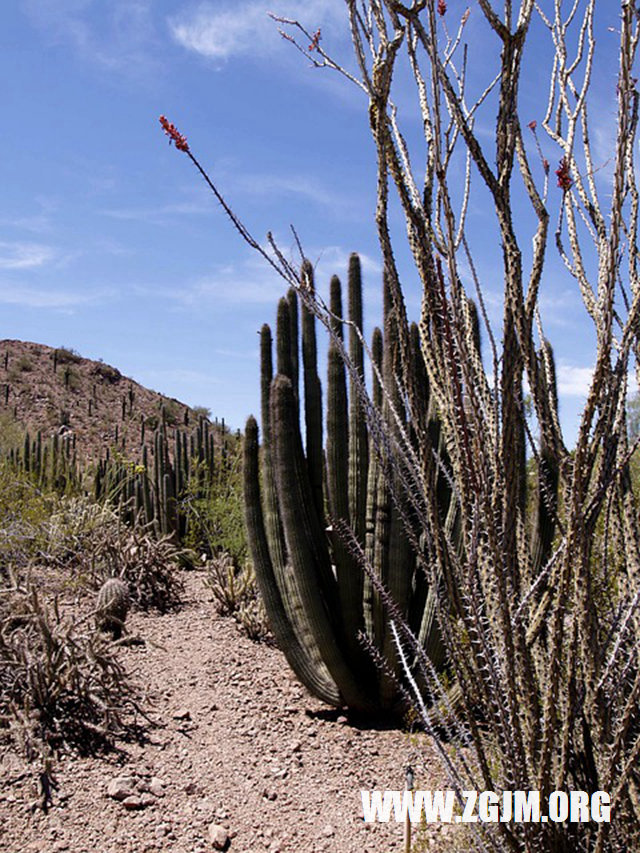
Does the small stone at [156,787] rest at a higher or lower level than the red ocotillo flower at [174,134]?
lower

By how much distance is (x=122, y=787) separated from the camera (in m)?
4.50

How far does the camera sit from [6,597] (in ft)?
22.4

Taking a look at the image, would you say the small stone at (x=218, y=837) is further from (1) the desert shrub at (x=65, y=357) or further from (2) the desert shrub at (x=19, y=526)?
(1) the desert shrub at (x=65, y=357)

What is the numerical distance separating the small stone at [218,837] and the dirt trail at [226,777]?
15 millimetres

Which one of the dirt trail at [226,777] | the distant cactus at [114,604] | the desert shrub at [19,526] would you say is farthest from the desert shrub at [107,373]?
the dirt trail at [226,777]

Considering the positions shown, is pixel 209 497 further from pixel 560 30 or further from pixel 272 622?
pixel 560 30

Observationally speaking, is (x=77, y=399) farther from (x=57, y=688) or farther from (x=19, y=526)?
(x=57, y=688)

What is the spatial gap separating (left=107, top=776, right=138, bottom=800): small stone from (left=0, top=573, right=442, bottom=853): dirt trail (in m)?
0.02

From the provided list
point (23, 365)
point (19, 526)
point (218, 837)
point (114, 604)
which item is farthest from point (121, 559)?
point (23, 365)

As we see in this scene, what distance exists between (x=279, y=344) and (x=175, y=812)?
3344 mm

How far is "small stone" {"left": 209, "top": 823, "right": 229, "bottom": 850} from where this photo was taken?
4.07 metres

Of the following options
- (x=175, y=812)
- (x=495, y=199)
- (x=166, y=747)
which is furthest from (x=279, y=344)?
(x=495, y=199)

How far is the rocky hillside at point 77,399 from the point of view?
36250 millimetres

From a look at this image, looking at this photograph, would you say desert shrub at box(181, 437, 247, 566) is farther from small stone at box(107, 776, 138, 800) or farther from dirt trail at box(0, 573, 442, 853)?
small stone at box(107, 776, 138, 800)
